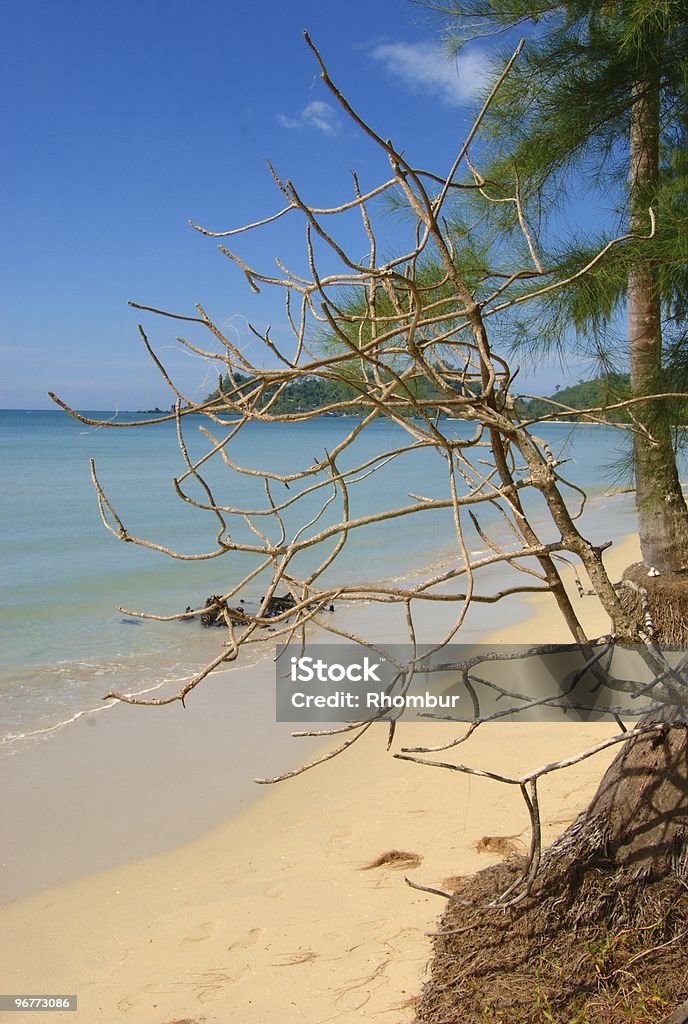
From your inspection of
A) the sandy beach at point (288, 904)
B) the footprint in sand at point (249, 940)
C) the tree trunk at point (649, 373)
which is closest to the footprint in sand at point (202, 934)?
the sandy beach at point (288, 904)

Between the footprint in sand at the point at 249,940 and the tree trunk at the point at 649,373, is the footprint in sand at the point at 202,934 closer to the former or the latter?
the footprint in sand at the point at 249,940

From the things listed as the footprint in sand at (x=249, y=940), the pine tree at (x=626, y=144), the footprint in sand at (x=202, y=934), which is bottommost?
the footprint in sand at (x=202, y=934)

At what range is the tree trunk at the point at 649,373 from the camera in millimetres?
3562

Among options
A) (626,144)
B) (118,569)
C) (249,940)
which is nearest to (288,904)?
(249,940)

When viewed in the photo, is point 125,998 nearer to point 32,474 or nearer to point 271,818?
point 271,818

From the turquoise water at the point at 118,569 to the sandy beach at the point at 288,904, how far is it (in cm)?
109

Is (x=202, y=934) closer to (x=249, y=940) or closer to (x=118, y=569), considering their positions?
(x=249, y=940)

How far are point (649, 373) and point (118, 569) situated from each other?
7.92 meters

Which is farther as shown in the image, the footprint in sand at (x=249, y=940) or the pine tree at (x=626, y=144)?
the pine tree at (x=626, y=144)

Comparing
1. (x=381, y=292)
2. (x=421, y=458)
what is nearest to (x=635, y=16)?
(x=381, y=292)

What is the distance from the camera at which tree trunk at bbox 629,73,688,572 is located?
356 centimetres

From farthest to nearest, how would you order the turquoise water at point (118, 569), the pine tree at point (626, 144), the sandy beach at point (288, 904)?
the turquoise water at point (118, 569)
the pine tree at point (626, 144)
the sandy beach at point (288, 904)

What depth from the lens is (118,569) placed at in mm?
10328

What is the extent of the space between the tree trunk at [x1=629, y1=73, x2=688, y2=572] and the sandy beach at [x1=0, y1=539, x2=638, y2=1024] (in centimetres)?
98
